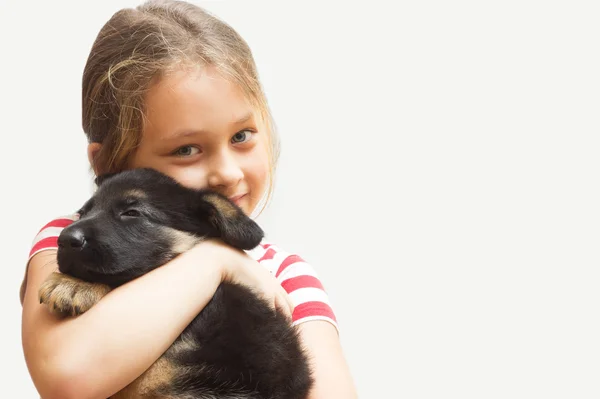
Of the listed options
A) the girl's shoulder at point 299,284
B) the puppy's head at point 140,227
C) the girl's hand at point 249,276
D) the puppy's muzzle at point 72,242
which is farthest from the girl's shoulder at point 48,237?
the girl's shoulder at point 299,284

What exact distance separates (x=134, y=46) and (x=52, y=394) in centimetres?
148

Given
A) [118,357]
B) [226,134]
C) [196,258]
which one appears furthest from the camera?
[226,134]

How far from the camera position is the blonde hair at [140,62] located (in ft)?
9.34

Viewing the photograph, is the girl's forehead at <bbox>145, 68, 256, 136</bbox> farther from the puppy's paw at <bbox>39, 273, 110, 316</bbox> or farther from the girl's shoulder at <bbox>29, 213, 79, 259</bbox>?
the puppy's paw at <bbox>39, 273, 110, 316</bbox>

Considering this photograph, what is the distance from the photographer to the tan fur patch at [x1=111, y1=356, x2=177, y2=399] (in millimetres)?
2268

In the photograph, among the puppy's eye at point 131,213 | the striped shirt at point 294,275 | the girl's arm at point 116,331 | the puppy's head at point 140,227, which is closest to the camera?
the girl's arm at point 116,331

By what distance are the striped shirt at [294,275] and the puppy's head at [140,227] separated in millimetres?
312

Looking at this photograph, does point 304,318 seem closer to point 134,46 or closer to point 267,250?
point 267,250

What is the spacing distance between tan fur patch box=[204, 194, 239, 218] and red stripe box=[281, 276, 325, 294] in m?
0.66

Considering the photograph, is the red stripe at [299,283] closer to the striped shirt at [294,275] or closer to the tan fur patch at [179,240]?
the striped shirt at [294,275]

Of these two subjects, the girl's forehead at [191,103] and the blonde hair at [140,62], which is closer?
the girl's forehead at [191,103]

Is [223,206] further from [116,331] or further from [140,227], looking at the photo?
[116,331]

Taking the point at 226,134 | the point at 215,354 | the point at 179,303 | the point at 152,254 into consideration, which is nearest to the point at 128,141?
the point at 226,134

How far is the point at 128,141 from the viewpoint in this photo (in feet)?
9.34
